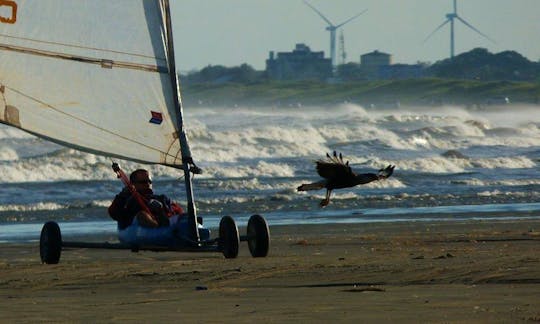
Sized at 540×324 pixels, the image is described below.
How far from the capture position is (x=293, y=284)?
11172 mm

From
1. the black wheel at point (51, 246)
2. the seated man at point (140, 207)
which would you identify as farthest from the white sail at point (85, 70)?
the black wheel at point (51, 246)

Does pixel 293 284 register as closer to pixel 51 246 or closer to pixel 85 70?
pixel 51 246

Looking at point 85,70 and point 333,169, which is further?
point 85,70

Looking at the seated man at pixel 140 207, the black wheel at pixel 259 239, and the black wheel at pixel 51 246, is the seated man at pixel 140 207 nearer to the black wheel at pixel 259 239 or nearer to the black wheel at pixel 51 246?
the black wheel at pixel 51 246

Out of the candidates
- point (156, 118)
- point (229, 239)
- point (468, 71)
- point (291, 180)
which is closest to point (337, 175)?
point (229, 239)

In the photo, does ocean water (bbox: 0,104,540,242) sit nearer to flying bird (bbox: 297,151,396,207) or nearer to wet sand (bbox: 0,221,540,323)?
wet sand (bbox: 0,221,540,323)

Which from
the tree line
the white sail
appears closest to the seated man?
the white sail

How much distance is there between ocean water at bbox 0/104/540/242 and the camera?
77.1 feet

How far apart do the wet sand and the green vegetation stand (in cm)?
12044

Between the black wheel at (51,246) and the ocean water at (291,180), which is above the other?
the ocean water at (291,180)

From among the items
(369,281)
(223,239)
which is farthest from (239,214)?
(369,281)

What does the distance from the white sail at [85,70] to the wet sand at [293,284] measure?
4.30ft

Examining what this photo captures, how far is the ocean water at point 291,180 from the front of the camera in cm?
2350

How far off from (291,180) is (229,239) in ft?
67.6
